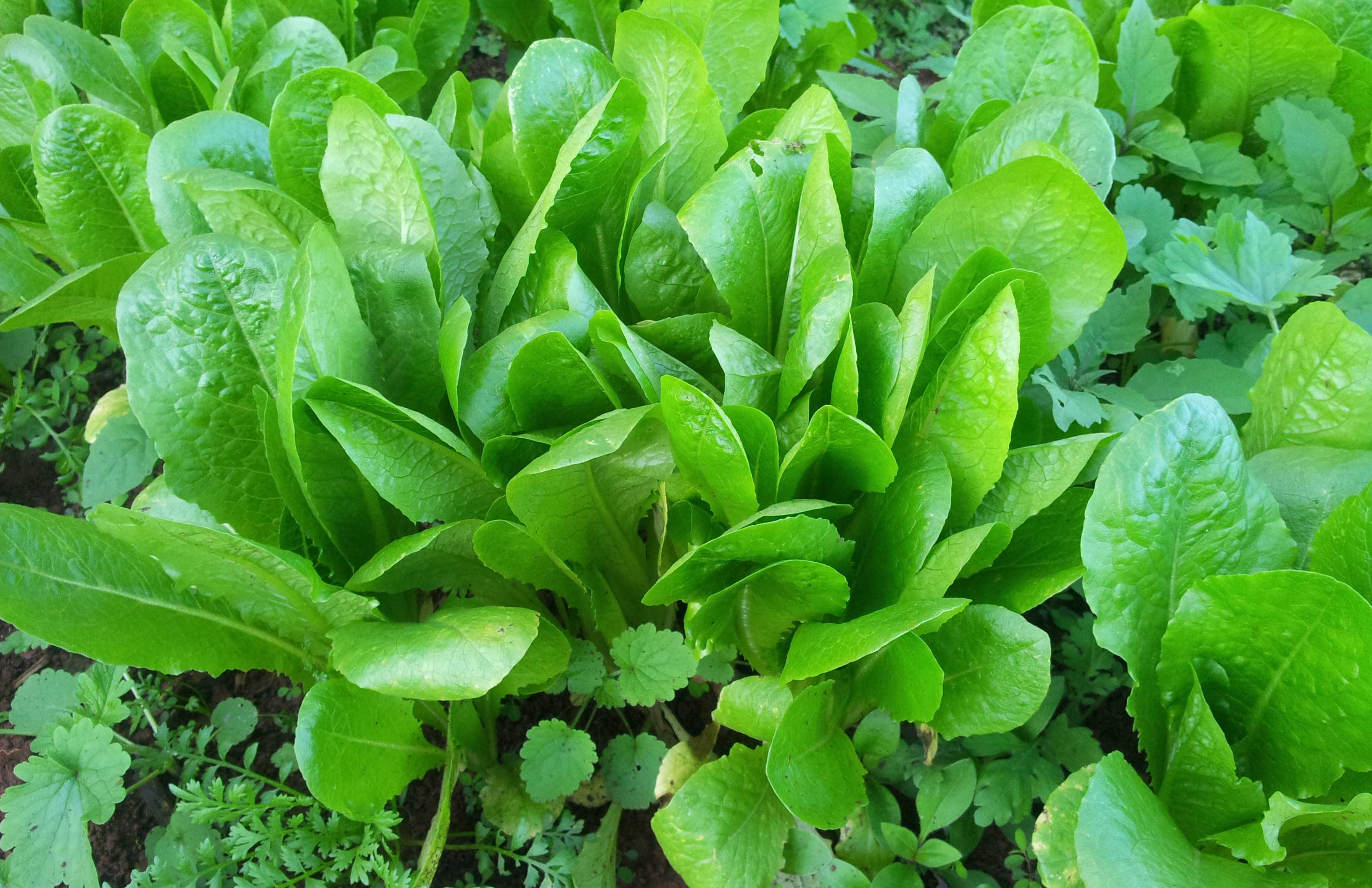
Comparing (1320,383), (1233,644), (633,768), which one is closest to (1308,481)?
(1320,383)

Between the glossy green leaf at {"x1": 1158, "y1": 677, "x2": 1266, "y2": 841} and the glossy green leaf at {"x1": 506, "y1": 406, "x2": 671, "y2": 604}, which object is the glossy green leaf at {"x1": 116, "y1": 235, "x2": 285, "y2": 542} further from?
the glossy green leaf at {"x1": 1158, "y1": 677, "x2": 1266, "y2": 841}

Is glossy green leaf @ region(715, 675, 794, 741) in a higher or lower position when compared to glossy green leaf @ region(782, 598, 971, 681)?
lower

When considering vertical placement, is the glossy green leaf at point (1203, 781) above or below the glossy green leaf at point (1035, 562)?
below

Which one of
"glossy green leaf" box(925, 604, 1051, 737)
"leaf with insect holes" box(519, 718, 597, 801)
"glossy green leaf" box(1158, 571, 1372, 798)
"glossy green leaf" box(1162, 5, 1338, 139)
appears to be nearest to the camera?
"glossy green leaf" box(1158, 571, 1372, 798)

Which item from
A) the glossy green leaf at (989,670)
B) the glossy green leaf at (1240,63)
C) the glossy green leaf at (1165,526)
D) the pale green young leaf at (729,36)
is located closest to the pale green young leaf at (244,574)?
the glossy green leaf at (989,670)

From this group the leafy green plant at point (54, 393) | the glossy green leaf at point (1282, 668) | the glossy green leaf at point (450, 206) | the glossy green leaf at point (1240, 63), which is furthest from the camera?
the leafy green plant at point (54, 393)

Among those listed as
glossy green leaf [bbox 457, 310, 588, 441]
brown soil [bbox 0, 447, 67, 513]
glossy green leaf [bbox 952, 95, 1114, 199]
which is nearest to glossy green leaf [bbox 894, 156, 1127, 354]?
glossy green leaf [bbox 952, 95, 1114, 199]

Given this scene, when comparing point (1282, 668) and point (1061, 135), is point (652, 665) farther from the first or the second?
point (1061, 135)

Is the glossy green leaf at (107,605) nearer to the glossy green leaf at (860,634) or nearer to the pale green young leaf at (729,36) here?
the glossy green leaf at (860,634)
